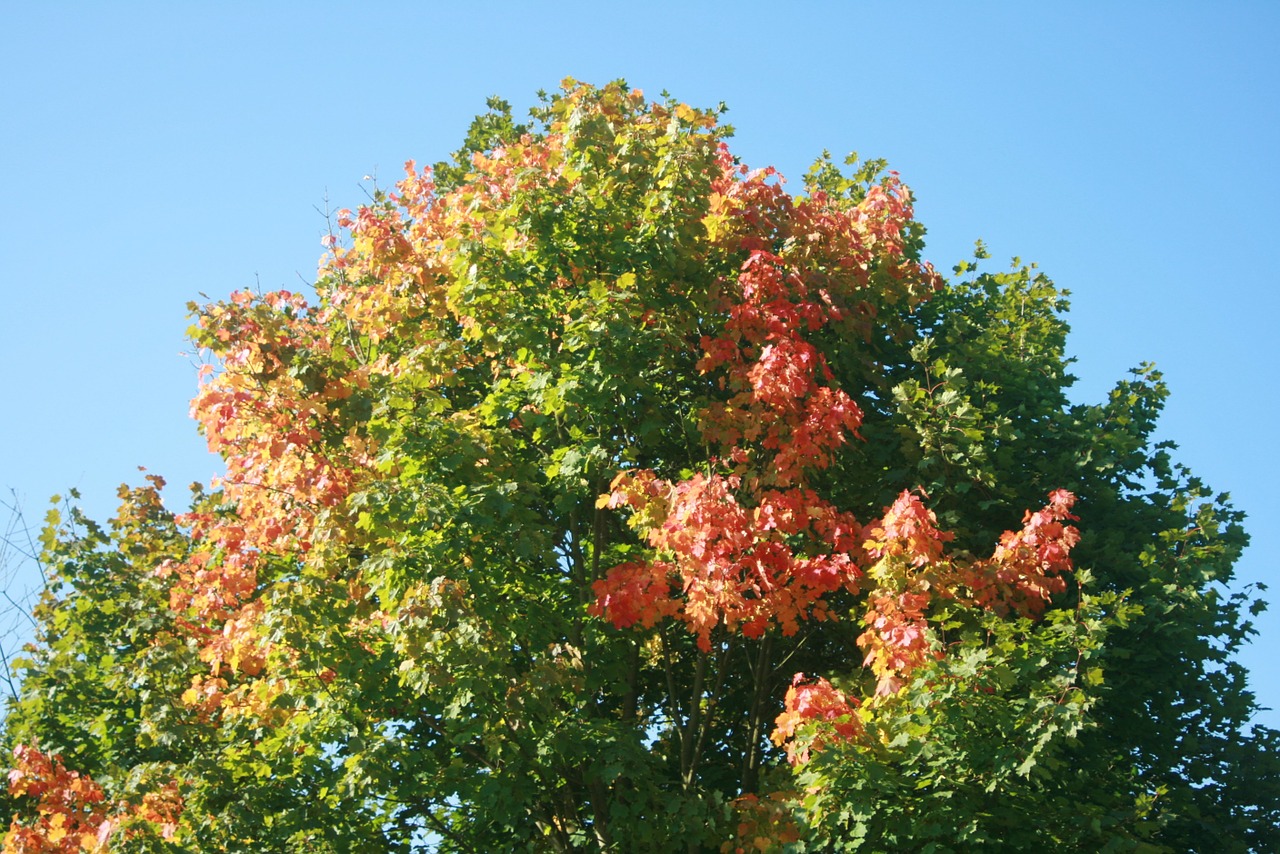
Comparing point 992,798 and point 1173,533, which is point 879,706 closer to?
point 992,798

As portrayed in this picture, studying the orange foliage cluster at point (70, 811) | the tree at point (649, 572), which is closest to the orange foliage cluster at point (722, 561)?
the tree at point (649, 572)

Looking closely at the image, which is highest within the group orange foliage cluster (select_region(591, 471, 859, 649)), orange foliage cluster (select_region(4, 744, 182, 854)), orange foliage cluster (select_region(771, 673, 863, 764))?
orange foliage cluster (select_region(591, 471, 859, 649))

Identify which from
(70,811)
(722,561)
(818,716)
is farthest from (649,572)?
(70,811)

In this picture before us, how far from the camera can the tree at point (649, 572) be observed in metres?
10.5

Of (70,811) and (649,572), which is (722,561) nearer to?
(649,572)

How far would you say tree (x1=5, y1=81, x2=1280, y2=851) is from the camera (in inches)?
414

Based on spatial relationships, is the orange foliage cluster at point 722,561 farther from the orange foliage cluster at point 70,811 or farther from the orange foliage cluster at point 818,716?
the orange foliage cluster at point 70,811

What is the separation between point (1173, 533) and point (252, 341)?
941 centimetres

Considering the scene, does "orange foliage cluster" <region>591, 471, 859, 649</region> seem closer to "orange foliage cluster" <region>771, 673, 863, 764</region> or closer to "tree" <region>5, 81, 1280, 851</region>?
"tree" <region>5, 81, 1280, 851</region>

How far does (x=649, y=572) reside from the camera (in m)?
11.2

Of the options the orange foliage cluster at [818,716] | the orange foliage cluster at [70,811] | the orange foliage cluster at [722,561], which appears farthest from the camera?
the orange foliage cluster at [70,811]

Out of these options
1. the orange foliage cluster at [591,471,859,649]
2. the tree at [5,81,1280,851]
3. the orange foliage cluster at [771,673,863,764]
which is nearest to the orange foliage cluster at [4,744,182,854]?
the tree at [5,81,1280,851]

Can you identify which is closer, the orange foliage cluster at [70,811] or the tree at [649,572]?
the tree at [649,572]

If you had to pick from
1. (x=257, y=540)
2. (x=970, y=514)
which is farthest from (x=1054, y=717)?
(x=257, y=540)
